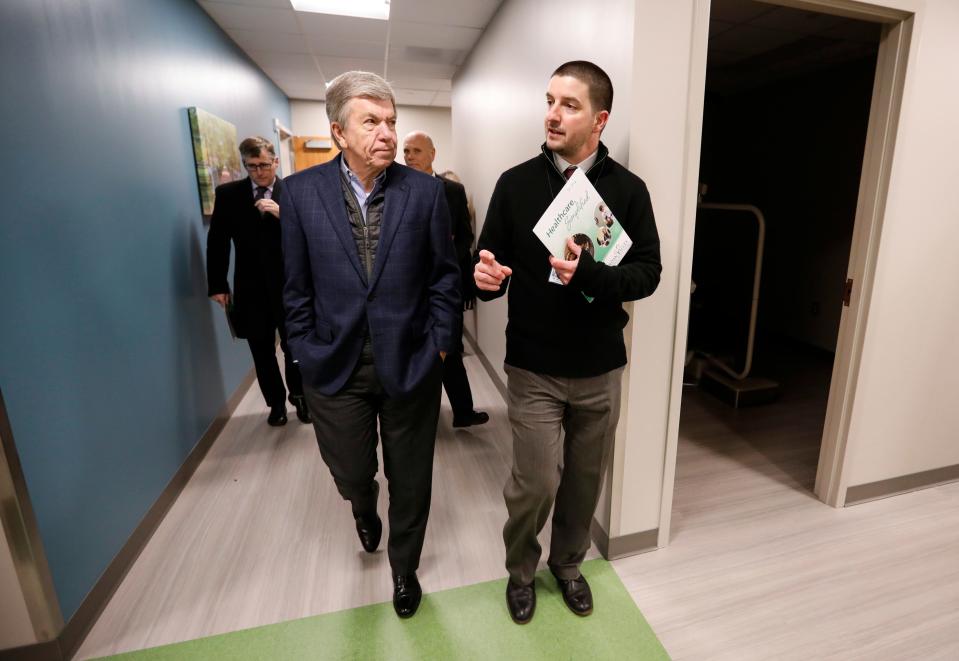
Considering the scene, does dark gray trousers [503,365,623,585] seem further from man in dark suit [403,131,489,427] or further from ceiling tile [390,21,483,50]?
ceiling tile [390,21,483,50]

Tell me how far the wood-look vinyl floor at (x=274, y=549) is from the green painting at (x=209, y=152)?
1431mm

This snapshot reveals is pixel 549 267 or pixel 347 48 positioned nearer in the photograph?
pixel 549 267

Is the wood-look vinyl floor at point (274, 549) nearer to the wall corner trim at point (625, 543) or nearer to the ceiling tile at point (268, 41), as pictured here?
the wall corner trim at point (625, 543)

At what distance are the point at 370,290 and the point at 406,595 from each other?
37.1 inches

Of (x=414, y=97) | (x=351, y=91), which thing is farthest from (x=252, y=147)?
(x=414, y=97)

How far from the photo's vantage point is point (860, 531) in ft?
6.32

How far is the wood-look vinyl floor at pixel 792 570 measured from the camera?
1.46 m

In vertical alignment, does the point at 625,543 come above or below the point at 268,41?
below

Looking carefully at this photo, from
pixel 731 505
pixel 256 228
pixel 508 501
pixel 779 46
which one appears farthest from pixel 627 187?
pixel 779 46

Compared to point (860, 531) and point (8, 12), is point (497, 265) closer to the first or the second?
point (8, 12)

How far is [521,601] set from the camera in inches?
59.4

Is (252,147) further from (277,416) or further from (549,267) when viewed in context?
(549,267)

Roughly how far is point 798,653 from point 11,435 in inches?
85.5

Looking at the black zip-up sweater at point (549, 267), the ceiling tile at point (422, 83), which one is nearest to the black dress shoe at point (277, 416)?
the black zip-up sweater at point (549, 267)
